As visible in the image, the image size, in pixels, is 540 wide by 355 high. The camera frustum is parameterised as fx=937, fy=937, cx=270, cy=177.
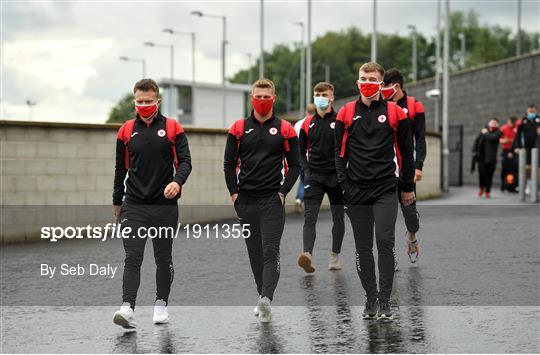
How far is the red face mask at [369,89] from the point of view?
698 centimetres

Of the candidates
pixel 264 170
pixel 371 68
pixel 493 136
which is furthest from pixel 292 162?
pixel 493 136

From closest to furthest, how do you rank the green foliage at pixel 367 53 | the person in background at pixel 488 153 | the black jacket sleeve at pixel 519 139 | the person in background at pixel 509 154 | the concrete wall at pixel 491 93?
the black jacket sleeve at pixel 519 139, the person in background at pixel 488 153, the person in background at pixel 509 154, the concrete wall at pixel 491 93, the green foliage at pixel 367 53

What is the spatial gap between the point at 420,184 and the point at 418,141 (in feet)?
43.7

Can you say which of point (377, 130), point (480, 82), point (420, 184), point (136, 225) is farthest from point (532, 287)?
point (480, 82)

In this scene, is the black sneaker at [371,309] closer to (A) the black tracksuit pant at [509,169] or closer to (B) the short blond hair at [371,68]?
(B) the short blond hair at [371,68]

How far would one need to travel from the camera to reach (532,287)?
8617 mm

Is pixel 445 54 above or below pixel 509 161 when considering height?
above

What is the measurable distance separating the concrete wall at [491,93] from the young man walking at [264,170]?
23436mm

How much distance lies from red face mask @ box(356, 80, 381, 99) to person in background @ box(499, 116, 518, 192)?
1624 centimetres

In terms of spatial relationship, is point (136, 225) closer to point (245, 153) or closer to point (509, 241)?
point (245, 153)

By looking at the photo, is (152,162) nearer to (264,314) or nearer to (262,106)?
(262,106)

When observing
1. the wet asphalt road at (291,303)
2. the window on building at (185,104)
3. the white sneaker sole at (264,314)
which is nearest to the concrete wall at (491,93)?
the wet asphalt road at (291,303)

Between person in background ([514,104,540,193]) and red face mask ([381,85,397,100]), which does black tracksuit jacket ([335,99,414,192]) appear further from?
person in background ([514,104,540,193])

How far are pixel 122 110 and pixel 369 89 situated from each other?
16496cm
